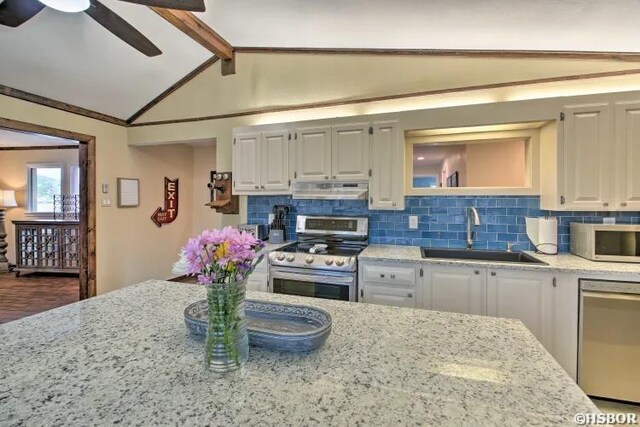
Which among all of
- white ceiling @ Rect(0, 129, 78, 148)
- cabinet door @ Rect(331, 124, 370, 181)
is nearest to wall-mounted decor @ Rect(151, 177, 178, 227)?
white ceiling @ Rect(0, 129, 78, 148)

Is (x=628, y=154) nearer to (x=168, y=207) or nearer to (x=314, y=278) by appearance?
(x=314, y=278)

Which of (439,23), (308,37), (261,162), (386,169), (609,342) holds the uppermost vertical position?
(308,37)

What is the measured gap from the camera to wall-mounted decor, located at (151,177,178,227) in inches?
196

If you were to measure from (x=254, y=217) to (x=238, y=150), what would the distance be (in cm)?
80

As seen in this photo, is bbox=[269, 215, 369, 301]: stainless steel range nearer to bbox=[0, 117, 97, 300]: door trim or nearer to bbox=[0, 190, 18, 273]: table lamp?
bbox=[0, 117, 97, 300]: door trim

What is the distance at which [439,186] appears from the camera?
310cm

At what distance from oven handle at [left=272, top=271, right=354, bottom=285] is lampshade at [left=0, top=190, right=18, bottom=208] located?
6.70 metres

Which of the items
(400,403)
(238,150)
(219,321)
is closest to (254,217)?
(238,150)

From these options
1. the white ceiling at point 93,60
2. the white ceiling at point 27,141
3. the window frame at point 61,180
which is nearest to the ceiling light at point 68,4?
the white ceiling at point 93,60

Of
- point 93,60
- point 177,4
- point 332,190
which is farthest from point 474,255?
point 93,60

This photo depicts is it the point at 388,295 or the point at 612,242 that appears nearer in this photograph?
the point at 612,242

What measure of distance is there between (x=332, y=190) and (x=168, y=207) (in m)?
3.33

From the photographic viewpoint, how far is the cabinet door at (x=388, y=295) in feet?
8.34

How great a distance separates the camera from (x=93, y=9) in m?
2.09
